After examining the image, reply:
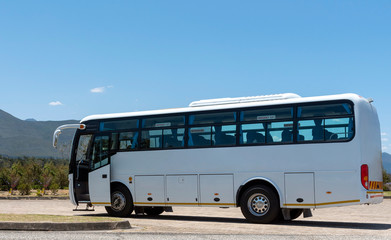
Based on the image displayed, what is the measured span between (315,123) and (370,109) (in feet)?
5.01

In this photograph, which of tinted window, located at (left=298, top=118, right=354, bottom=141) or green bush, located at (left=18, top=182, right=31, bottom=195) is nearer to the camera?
tinted window, located at (left=298, top=118, right=354, bottom=141)

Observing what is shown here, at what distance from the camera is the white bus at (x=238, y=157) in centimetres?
1535

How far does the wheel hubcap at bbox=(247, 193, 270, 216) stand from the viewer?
53.8ft

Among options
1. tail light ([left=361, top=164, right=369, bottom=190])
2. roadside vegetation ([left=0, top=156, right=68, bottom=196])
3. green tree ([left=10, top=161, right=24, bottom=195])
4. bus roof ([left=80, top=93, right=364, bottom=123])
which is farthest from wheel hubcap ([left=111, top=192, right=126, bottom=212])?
green tree ([left=10, top=161, right=24, bottom=195])

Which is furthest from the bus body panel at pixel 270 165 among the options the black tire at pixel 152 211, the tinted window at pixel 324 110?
the black tire at pixel 152 211

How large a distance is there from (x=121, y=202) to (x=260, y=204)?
495cm

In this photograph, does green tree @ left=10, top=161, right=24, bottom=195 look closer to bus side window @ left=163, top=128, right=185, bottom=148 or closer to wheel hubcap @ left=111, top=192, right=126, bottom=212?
wheel hubcap @ left=111, top=192, right=126, bottom=212

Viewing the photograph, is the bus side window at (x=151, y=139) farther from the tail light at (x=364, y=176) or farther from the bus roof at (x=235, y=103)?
the tail light at (x=364, y=176)

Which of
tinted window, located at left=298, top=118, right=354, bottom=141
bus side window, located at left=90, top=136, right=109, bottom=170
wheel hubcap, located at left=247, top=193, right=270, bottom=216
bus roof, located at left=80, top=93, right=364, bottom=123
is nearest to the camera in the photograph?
tinted window, located at left=298, top=118, right=354, bottom=141

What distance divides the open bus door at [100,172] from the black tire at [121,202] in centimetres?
19

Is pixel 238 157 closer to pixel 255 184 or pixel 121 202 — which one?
pixel 255 184

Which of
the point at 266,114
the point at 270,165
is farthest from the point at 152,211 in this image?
the point at 266,114

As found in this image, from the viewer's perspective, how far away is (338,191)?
15336mm

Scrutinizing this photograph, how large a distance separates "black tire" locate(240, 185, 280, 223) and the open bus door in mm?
4924
